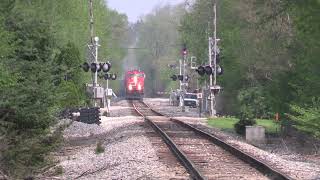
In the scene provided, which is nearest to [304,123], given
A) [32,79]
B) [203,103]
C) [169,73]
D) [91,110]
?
[32,79]

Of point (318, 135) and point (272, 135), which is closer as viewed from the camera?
point (318, 135)

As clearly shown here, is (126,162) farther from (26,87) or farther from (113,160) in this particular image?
(26,87)

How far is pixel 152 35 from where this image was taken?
155m

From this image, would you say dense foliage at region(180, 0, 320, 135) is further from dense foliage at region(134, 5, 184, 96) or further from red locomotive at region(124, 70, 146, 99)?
dense foliage at region(134, 5, 184, 96)

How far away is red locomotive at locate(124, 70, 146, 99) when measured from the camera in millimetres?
97875

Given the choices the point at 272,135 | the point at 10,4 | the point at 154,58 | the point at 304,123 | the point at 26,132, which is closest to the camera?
the point at 26,132

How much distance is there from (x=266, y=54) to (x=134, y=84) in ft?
203

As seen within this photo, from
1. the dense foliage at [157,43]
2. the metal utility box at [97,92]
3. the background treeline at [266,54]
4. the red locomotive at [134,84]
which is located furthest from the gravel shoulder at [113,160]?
the dense foliage at [157,43]

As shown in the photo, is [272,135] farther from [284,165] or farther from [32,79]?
[32,79]

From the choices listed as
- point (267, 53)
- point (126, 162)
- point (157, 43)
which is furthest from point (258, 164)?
point (157, 43)

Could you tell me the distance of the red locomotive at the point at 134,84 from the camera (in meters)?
97.9

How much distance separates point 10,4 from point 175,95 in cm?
6457

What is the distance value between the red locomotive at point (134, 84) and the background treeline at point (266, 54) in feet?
64.5

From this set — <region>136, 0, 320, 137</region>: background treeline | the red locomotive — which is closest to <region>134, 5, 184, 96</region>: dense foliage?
the red locomotive
